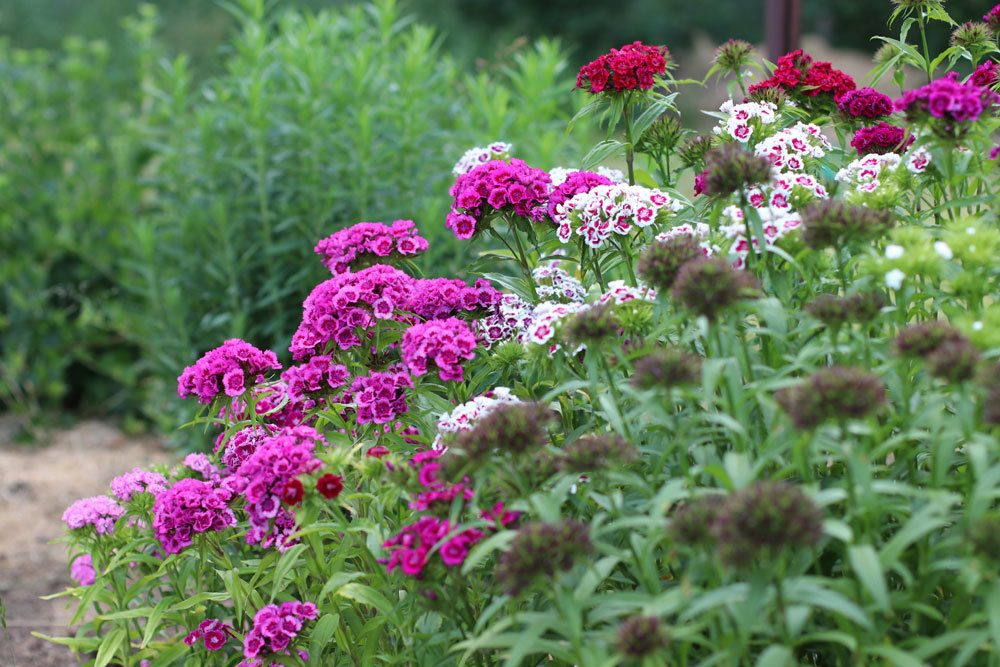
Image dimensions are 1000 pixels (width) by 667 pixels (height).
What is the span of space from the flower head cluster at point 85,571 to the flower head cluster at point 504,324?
3.56 feet

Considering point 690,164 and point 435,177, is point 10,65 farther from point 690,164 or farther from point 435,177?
point 690,164

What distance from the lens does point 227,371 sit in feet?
7.87

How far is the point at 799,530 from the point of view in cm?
143

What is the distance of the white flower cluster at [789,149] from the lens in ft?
7.98

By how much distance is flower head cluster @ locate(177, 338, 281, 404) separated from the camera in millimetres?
2389

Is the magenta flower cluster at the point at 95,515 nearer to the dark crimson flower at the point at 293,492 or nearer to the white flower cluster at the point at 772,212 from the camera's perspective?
the dark crimson flower at the point at 293,492

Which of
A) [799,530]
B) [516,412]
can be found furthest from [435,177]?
[799,530]

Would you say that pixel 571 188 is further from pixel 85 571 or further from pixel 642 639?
pixel 85 571

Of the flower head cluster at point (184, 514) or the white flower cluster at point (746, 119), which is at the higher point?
the white flower cluster at point (746, 119)

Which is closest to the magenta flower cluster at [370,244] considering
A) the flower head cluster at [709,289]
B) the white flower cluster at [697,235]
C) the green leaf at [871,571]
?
the white flower cluster at [697,235]

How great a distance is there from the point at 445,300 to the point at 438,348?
305 mm

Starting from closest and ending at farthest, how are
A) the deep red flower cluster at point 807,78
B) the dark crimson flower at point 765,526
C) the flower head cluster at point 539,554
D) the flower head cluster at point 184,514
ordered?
the dark crimson flower at point 765,526, the flower head cluster at point 539,554, the flower head cluster at point 184,514, the deep red flower cluster at point 807,78

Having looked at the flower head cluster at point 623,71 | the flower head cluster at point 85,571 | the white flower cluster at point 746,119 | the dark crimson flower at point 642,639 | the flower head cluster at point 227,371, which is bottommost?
the flower head cluster at point 85,571

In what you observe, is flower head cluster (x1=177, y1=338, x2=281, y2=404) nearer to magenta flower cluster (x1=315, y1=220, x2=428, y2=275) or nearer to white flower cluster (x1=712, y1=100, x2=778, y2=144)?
magenta flower cluster (x1=315, y1=220, x2=428, y2=275)
